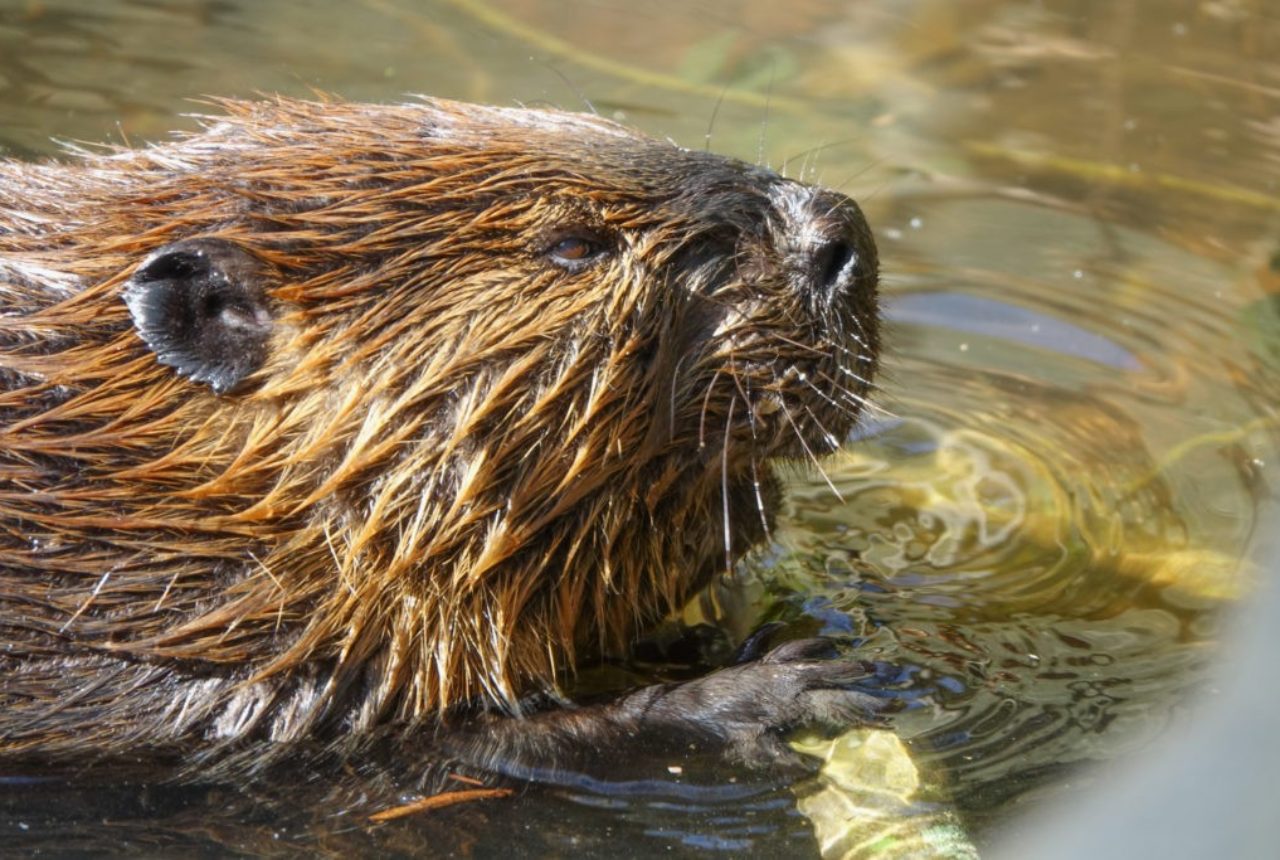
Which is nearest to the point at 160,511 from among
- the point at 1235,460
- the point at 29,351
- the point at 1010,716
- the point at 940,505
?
the point at 29,351

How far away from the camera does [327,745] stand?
284 cm

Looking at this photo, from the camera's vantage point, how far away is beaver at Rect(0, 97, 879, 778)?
277 centimetres

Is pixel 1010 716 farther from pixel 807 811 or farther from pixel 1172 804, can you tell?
pixel 1172 804

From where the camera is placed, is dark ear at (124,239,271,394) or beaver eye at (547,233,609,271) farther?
beaver eye at (547,233,609,271)

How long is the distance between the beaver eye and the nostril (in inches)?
→ 16.0

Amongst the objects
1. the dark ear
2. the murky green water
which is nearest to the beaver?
the dark ear

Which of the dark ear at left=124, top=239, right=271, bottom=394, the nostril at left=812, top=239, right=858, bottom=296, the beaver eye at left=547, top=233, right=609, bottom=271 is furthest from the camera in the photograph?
the nostril at left=812, top=239, right=858, bottom=296

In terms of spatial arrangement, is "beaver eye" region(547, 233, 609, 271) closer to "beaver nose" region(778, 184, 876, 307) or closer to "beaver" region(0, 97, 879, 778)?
"beaver" region(0, 97, 879, 778)

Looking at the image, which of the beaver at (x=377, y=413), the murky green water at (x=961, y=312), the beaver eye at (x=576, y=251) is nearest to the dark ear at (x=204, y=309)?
the beaver at (x=377, y=413)

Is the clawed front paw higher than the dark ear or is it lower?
lower

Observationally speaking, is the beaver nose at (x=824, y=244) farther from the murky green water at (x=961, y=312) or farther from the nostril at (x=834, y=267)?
the murky green water at (x=961, y=312)

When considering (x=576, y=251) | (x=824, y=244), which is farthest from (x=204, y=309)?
(x=824, y=244)

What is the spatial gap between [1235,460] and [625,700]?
194cm

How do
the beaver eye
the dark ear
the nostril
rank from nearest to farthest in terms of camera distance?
the dark ear
the beaver eye
the nostril
